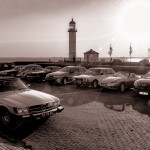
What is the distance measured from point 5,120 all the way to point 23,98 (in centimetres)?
88

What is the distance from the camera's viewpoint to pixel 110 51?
84.2m

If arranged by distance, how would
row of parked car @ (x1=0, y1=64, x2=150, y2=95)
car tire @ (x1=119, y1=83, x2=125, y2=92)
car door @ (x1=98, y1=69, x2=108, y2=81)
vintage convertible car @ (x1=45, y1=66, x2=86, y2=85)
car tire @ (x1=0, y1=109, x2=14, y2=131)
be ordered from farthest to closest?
vintage convertible car @ (x1=45, y1=66, x2=86, y2=85), car door @ (x1=98, y1=69, x2=108, y2=81), car tire @ (x1=119, y1=83, x2=125, y2=92), row of parked car @ (x1=0, y1=64, x2=150, y2=95), car tire @ (x1=0, y1=109, x2=14, y2=131)

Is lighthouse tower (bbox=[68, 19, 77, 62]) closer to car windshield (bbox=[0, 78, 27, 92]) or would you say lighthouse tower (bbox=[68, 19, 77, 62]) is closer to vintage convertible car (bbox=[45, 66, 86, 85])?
vintage convertible car (bbox=[45, 66, 86, 85])

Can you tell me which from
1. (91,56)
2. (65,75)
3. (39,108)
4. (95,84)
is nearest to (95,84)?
(95,84)

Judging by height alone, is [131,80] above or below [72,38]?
below

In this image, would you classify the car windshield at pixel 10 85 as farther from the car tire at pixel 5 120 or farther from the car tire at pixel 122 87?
the car tire at pixel 122 87

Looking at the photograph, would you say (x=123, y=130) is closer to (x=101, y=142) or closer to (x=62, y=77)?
(x=101, y=142)

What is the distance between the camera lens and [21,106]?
23.7 ft

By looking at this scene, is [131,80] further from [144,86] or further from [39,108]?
[39,108]

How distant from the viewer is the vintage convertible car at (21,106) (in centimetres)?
724

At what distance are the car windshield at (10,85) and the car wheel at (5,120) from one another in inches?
35.3

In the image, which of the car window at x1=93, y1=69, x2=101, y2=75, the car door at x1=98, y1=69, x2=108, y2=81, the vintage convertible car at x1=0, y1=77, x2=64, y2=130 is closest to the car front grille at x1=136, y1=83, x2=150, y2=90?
the car door at x1=98, y1=69, x2=108, y2=81

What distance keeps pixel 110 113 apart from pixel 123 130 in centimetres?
230

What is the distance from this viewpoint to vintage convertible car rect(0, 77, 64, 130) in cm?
724
